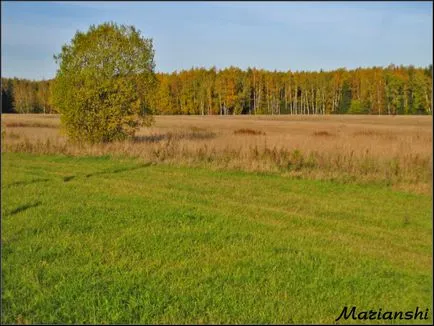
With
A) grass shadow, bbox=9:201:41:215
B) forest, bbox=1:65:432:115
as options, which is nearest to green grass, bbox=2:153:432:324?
grass shadow, bbox=9:201:41:215

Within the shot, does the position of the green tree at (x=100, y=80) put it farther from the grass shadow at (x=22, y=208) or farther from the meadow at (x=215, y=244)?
the grass shadow at (x=22, y=208)

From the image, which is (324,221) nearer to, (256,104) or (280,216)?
(280,216)

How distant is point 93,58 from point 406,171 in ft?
50.8

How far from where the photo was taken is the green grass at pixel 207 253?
4684 mm

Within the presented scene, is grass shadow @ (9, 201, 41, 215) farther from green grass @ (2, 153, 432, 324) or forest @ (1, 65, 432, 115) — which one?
forest @ (1, 65, 432, 115)

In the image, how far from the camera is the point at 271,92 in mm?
103938

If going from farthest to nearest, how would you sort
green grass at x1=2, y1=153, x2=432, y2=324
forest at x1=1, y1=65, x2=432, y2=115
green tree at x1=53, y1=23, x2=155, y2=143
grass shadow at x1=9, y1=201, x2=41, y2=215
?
forest at x1=1, y1=65, x2=432, y2=115 < green tree at x1=53, y1=23, x2=155, y2=143 < grass shadow at x1=9, y1=201, x2=41, y2=215 < green grass at x1=2, y1=153, x2=432, y2=324

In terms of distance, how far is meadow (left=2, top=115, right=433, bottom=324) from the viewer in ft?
15.5

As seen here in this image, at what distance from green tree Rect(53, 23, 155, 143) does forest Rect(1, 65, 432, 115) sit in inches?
2629

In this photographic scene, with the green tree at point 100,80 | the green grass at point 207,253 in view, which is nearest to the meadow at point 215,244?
the green grass at point 207,253

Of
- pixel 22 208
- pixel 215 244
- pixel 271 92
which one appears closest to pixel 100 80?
pixel 22 208

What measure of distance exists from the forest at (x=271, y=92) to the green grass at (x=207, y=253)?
7982 centimetres

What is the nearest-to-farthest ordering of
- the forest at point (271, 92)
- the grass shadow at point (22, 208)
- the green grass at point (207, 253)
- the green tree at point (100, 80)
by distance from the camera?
the green grass at point (207, 253)
the grass shadow at point (22, 208)
the green tree at point (100, 80)
the forest at point (271, 92)

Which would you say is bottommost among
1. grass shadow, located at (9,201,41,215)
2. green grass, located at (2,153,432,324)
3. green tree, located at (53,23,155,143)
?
green grass, located at (2,153,432,324)
